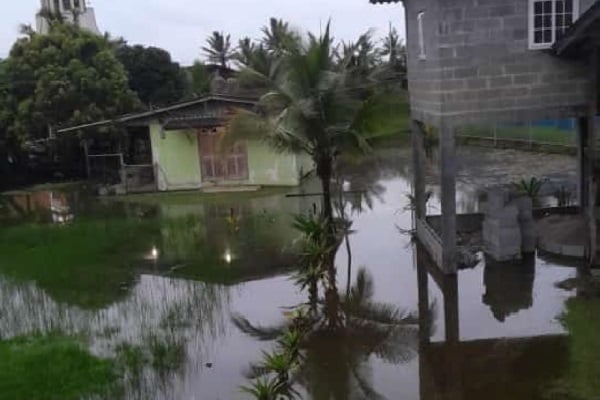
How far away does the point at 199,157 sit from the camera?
23125 mm

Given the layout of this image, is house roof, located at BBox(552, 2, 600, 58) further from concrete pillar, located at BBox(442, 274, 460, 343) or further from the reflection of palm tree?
the reflection of palm tree

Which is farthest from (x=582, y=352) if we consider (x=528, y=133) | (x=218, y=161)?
(x=528, y=133)

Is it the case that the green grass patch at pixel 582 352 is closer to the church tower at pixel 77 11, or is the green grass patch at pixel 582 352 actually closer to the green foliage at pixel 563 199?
the green foliage at pixel 563 199

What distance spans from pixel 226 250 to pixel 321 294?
3896 mm

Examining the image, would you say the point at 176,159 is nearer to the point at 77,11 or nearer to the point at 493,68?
the point at 493,68

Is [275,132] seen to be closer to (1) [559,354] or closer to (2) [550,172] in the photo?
(1) [559,354]

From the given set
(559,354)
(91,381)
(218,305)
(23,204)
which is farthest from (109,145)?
(559,354)

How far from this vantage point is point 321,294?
427 inches

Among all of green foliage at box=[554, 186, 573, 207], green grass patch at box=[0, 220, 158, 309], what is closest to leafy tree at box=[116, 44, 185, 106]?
green grass patch at box=[0, 220, 158, 309]

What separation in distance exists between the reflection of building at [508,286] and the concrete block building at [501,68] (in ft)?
2.55

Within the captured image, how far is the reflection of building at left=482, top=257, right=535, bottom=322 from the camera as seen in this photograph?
9578 mm

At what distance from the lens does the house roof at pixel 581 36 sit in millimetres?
9424

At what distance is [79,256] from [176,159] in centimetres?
935

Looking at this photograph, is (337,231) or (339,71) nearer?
(339,71)
